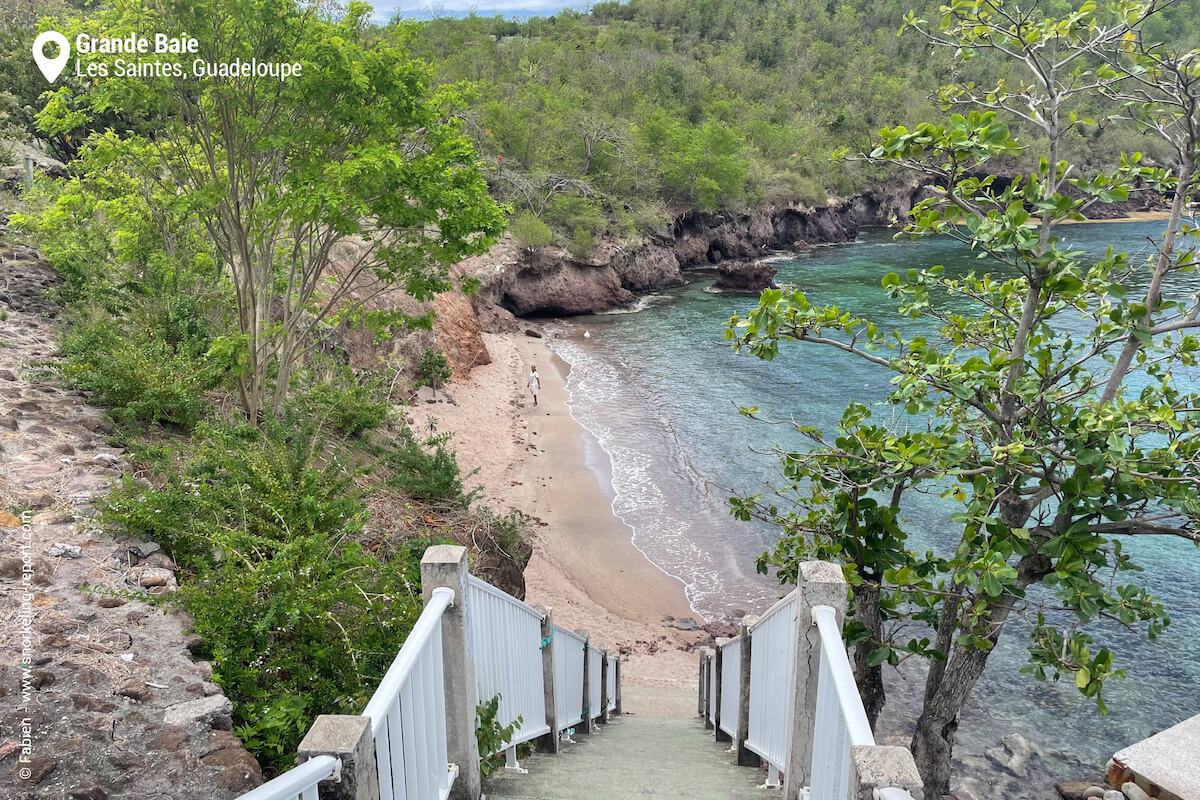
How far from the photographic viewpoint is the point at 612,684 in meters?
9.35

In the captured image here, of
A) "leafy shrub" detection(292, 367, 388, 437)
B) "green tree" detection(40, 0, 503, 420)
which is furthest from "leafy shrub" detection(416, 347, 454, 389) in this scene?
"green tree" detection(40, 0, 503, 420)

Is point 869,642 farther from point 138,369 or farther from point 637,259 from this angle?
point 637,259

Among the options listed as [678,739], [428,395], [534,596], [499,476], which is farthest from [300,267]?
[428,395]

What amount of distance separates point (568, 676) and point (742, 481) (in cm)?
1269

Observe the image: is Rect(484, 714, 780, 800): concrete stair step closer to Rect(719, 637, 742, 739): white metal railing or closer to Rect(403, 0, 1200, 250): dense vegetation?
Rect(719, 637, 742, 739): white metal railing

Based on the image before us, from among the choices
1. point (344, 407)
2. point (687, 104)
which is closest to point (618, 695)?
point (344, 407)

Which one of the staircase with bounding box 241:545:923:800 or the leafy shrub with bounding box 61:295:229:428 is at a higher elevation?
the leafy shrub with bounding box 61:295:229:428

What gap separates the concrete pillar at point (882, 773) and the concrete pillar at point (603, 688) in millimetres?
6736

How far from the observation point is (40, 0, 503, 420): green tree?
26.1 feet

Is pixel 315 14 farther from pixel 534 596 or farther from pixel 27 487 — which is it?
pixel 534 596

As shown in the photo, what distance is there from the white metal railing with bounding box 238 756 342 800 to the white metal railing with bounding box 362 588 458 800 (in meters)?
0.19

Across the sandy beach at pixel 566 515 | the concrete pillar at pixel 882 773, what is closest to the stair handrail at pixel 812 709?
the concrete pillar at pixel 882 773

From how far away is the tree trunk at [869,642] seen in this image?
5.82 metres

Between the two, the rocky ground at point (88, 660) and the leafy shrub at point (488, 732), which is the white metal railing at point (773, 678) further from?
the rocky ground at point (88, 660)
